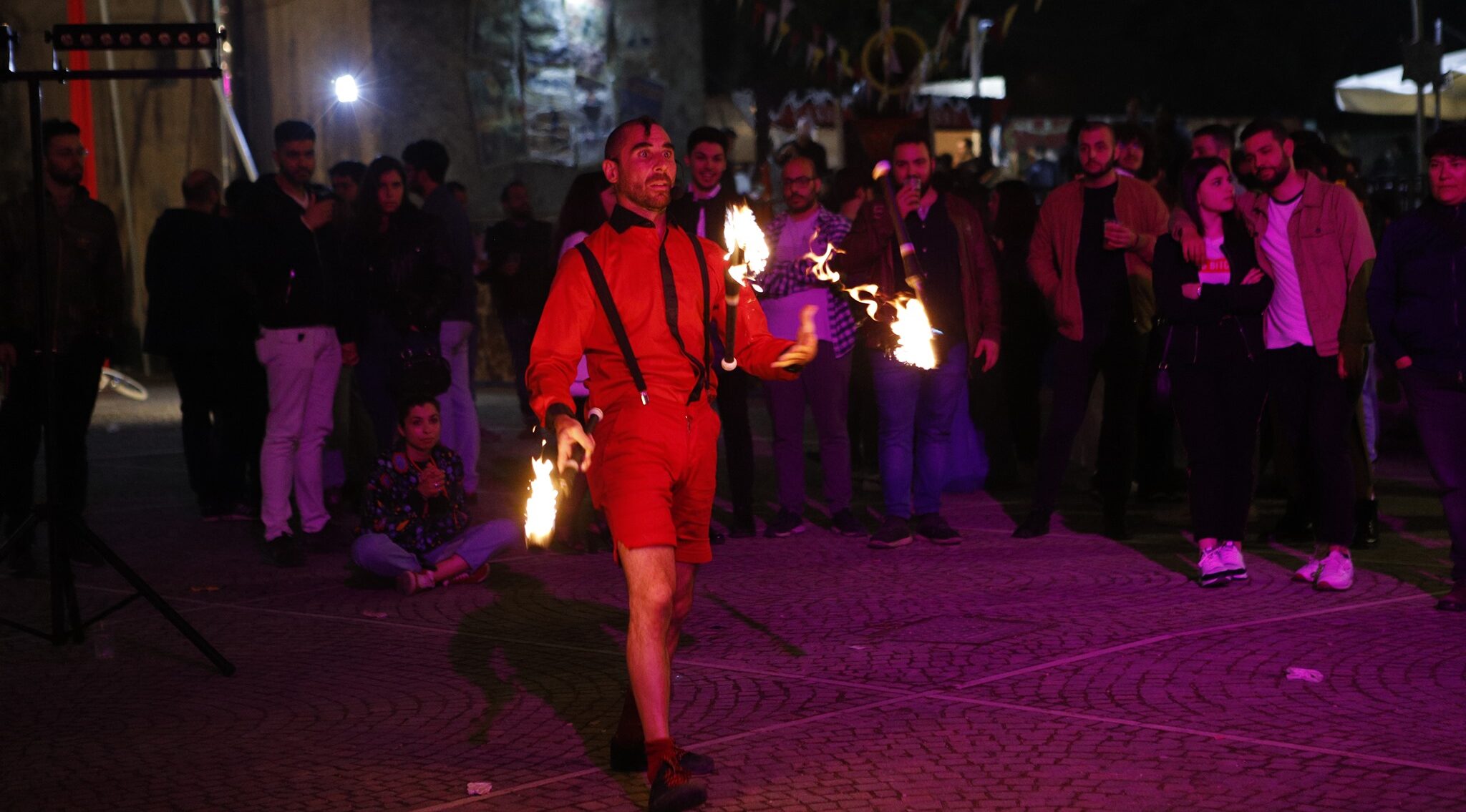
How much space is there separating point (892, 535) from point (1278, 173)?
2.81 metres

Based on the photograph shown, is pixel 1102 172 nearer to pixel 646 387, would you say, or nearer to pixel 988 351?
pixel 988 351

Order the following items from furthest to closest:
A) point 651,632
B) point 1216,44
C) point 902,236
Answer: point 1216,44 → point 902,236 → point 651,632

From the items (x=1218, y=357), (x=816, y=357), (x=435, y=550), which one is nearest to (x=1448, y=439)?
(x=1218, y=357)

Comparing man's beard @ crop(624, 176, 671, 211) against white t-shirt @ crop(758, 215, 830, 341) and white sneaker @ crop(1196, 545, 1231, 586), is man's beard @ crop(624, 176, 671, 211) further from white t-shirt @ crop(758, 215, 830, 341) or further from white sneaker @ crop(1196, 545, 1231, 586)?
white t-shirt @ crop(758, 215, 830, 341)

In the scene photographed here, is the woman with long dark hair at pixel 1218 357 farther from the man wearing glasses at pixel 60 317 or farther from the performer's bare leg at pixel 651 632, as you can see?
the man wearing glasses at pixel 60 317

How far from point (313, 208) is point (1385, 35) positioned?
82.4ft

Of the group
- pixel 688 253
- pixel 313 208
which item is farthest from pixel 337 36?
pixel 688 253

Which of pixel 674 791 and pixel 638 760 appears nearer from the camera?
pixel 674 791

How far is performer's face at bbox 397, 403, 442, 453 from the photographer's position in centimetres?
898

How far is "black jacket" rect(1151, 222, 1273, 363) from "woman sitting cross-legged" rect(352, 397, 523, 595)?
3486mm

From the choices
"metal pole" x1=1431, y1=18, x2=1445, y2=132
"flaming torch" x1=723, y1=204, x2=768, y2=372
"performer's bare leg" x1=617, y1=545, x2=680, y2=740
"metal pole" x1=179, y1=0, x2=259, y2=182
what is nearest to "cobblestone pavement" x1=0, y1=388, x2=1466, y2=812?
"performer's bare leg" x1=617, y1=545, x2=680, y2=740

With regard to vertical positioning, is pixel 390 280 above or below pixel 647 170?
below

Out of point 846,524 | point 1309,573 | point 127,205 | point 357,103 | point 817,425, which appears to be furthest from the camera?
point 357,103

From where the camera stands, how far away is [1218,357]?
8.64m
